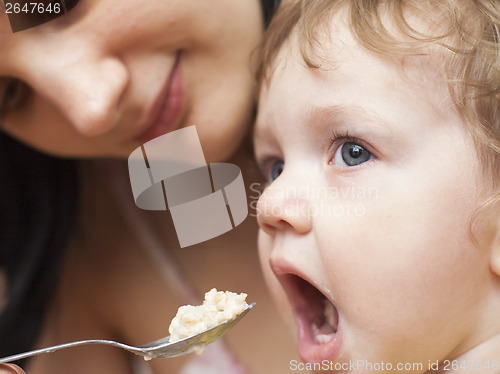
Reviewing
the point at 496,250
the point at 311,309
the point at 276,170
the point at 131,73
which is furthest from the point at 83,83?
the point at 496,250

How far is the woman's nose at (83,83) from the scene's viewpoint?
626 mm

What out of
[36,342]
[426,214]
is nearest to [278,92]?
[426,214]

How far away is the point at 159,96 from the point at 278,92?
138mm

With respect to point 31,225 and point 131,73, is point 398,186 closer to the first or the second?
point 131,73

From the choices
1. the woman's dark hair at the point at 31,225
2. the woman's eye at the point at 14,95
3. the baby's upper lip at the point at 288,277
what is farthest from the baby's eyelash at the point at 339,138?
the woman's dark hair at the point at 31,225

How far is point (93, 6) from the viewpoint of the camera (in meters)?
0.61

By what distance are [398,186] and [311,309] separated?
17cm

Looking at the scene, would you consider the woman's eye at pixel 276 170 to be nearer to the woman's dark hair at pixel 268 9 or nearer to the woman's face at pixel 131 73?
the woman's face at pixel 131 73

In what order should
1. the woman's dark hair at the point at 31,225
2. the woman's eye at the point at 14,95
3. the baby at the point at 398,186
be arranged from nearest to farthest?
the baby at the point at 398,186
the woman's eye at the point at 14,95
the woman's dark hair at the point at 31,225

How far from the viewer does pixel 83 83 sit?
0.63 metres

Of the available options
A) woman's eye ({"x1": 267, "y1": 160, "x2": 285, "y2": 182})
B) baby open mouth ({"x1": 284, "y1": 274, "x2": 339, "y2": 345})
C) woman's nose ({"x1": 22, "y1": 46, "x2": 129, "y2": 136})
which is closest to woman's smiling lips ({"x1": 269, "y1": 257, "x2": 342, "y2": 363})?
baby open mouth ({"x1": 284, "y1": 274, "x2": 339, "y2": 345})

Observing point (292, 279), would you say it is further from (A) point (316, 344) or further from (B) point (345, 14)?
(B) point (345, 14)

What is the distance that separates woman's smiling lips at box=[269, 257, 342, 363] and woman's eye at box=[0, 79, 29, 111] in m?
0.34

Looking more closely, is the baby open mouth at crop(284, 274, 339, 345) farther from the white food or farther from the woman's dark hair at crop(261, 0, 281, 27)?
the woman's dark hair at crop(261, 0, 281, 27)
